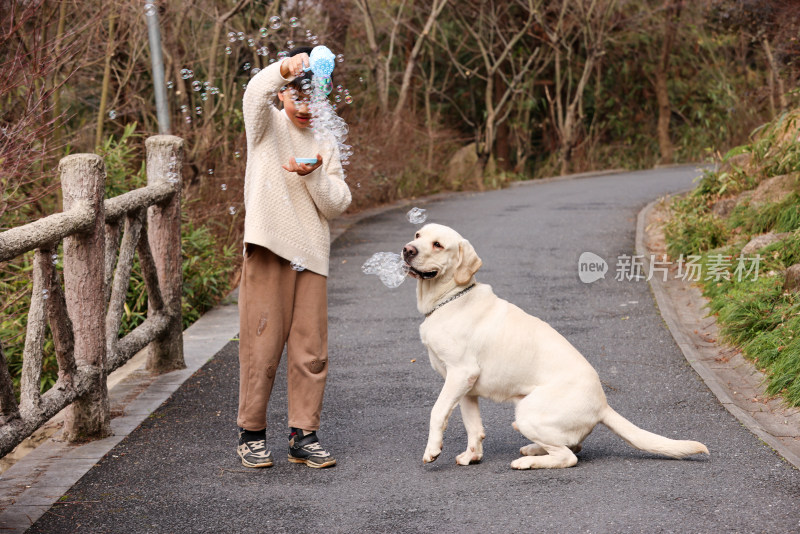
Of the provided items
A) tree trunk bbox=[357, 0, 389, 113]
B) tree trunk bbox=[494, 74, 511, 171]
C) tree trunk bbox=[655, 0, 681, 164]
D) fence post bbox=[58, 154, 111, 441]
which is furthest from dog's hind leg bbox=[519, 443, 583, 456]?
tree trunk bbox=[655, 0, 681, 164]

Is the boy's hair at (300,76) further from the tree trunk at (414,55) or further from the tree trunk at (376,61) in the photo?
A: the tree trunk at (414,55)

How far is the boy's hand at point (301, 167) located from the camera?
4508mm

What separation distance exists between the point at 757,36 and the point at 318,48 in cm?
1730

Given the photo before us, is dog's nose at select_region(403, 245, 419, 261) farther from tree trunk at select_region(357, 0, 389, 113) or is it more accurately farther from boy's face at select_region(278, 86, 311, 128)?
tree trunk at select_region(357, 0, 389, 113)

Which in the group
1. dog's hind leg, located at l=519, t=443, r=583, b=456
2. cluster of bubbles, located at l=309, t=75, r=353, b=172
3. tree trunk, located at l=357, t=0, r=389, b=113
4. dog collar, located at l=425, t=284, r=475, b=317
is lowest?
dog's hind leg, located at l=519, t=443, r=583, b=456

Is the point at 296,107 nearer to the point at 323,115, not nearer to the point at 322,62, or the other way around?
the point at 323,115

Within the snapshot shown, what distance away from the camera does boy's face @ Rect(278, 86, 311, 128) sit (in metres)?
4.73

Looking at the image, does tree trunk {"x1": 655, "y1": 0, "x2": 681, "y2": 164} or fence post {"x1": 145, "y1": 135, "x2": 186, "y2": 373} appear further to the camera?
tree trunk {"x1": 655, "y1": 0, "x2": 681, "y2": 164}

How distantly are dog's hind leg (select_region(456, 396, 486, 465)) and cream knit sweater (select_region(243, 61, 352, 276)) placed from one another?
40.8 inches

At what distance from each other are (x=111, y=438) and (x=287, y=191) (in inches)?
76.9

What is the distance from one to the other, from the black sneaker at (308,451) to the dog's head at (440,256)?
3.49 ft

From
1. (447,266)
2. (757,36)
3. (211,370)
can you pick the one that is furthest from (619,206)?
(447,266)

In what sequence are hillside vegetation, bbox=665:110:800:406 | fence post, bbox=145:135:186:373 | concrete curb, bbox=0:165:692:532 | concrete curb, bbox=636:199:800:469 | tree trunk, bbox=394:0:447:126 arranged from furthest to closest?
1. tree trunk, bbox=394:0:447:126
2. fence post, bbox=145:135:186:373
3. hillside vegetation, bbox=665:110:800:406
4. concrete curb, bbox=636:199:800:469
5. concrete curb, bbox=0:165:692:532

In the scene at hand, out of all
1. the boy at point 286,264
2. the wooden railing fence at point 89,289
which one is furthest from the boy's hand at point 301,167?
the wooden railing fence at point 89,289
